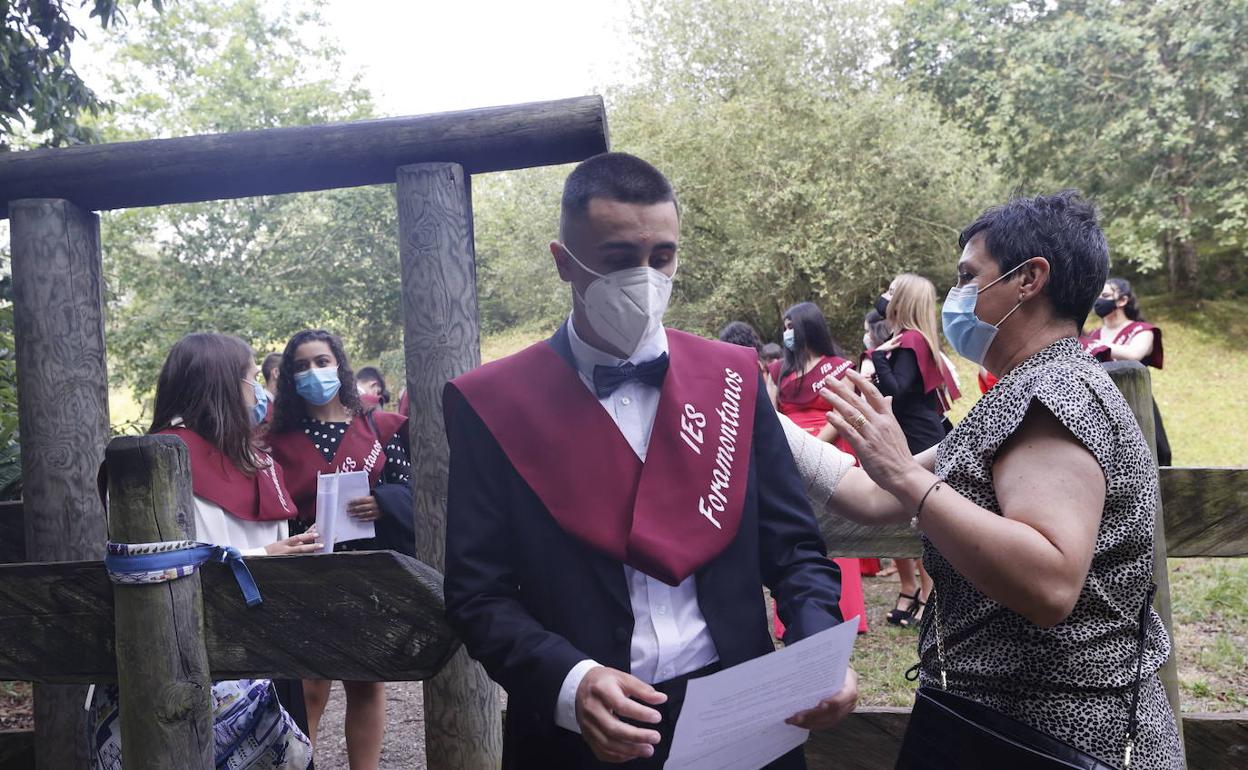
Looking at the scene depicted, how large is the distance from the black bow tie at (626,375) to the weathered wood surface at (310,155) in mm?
1063

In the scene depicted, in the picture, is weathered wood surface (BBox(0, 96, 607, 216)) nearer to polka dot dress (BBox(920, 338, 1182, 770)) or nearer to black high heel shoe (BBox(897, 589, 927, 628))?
polka dot dress (BBox(920, 338, 1182, 770))

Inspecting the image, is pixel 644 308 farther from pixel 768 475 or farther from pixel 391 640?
pixel 391 640

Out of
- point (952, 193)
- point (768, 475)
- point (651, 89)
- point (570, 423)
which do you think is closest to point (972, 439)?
point (768, 475)

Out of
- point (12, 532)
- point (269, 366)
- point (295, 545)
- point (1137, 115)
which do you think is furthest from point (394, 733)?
point (1137, 115)

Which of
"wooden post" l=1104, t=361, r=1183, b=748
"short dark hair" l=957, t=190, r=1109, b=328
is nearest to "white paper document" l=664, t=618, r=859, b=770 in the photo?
"short dark hair" l=957, t=190, r=1109, b=328

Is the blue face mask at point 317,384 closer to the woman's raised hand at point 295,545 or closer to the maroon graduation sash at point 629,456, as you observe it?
the woman's raised hand at point 295,545

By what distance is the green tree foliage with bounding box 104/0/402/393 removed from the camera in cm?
2247

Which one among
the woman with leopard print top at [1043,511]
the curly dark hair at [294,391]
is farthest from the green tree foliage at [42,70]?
the woman with leopard print top at [1043,511]

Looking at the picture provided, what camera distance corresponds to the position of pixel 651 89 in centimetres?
2358

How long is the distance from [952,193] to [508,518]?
2141 cm

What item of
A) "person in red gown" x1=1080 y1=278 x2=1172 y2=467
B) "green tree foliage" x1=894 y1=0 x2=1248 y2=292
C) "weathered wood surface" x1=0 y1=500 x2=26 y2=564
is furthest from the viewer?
"green tree foliage" x1=894 y1=0 x2=1248 y2=292

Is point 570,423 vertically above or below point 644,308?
below

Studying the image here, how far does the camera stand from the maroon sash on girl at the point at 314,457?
14.7 feet

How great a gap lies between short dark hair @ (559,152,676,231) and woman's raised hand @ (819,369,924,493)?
1.75ft
